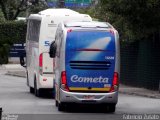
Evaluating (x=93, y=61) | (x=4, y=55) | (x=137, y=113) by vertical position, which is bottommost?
(x=4, y=55)

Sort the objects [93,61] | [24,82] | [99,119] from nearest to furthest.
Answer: [99,119] → [93,61] → [24,82]

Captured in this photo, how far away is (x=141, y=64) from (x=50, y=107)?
32.9 ft

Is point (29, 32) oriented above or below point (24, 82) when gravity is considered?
above

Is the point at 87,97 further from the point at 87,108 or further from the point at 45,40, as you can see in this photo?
the point at 45,40

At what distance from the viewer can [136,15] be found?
95.9 ft

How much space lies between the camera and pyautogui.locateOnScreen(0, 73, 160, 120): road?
21.6m

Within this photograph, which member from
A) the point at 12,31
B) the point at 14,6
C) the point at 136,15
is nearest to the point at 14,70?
the point at 12,31

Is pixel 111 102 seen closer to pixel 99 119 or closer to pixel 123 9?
pixel 99 119

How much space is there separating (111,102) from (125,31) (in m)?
9.79

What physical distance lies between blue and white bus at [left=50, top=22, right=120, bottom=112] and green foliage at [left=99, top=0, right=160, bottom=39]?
6442 mm

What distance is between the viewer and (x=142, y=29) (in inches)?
1186

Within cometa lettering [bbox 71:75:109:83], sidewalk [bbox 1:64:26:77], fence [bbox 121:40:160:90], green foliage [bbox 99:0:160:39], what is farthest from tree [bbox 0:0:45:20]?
cometa lettering [bbox 71:75:109:83]

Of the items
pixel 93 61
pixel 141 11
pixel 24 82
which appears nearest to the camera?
pixel 93 61

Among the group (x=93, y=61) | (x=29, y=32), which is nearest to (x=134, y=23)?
(x=29, y=32)
